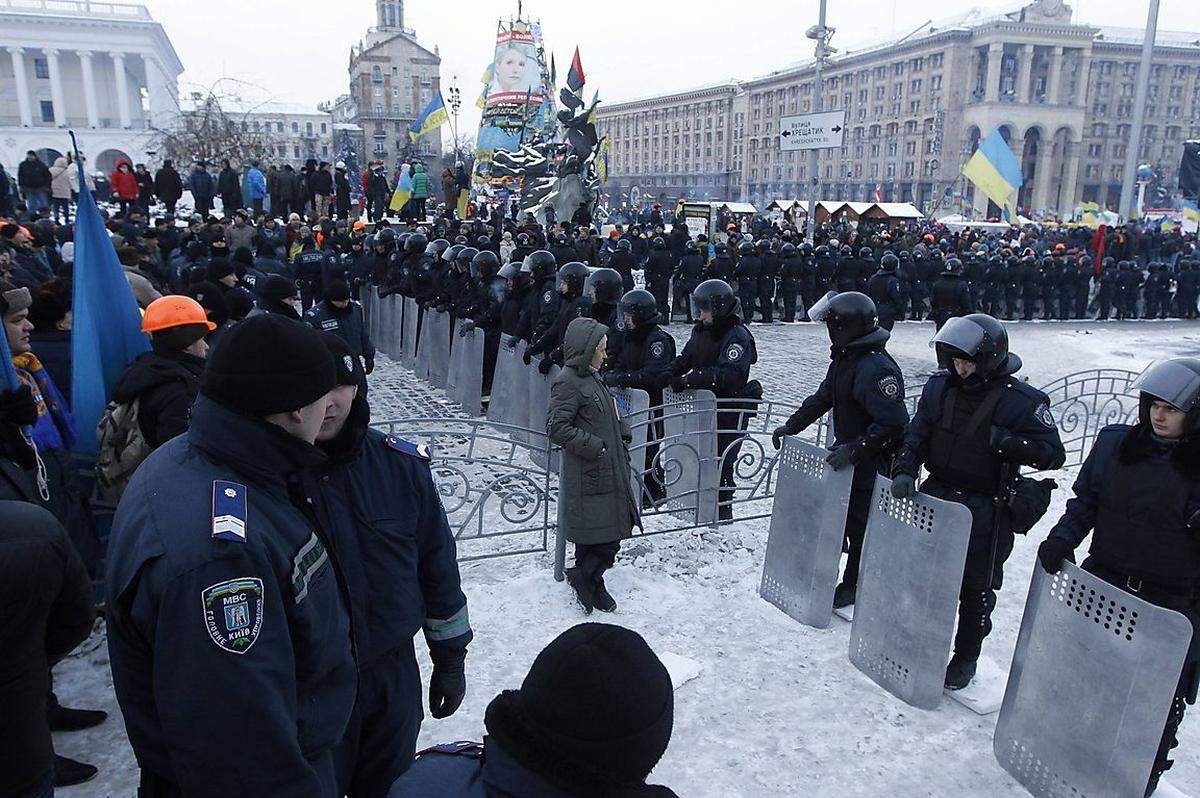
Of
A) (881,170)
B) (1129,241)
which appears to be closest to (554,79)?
(1129,241)

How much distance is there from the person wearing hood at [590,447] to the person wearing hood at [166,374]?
1977 mm

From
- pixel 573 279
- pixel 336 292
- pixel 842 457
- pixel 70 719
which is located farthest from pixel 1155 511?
pixel 336 292

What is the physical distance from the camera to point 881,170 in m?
88.5

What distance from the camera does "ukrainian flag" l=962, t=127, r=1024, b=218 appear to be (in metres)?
21.1

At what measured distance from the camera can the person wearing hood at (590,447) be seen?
4.87m

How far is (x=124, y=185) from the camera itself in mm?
20672

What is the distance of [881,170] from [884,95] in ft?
27.0

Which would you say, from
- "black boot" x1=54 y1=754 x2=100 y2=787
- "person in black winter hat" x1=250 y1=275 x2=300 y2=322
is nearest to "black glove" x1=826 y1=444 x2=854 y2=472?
"black boot" x1=54 y1=754 x2=100 y2=787

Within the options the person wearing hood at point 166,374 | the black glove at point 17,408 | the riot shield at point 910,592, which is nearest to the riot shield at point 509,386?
the person wearing hood at point 166,374

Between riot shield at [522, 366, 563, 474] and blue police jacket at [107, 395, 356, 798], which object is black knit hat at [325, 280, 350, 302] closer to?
riot shield at [522, 366, 563, 474]

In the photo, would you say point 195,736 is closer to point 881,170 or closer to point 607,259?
point 607,259

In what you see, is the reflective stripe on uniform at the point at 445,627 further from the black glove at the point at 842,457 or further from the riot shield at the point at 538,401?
the riot shield at the point at 538,401

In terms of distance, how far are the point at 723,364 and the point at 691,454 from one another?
2.53 feet

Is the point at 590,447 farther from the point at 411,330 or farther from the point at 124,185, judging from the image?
the point at 124,185
